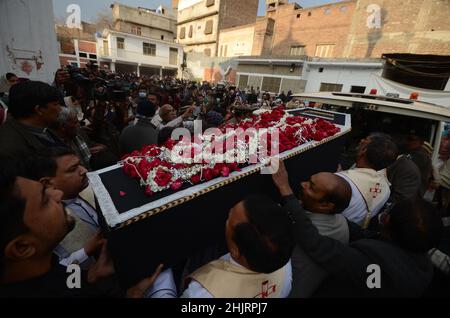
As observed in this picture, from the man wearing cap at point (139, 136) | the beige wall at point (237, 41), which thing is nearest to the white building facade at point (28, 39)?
the man wearing cap at point (139, 136)

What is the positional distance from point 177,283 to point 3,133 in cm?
223

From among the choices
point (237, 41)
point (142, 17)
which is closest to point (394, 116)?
point (237, 41)

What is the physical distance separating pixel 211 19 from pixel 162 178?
4346cm

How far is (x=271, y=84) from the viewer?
21.3 meters

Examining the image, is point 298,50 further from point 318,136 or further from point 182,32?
point 182,32

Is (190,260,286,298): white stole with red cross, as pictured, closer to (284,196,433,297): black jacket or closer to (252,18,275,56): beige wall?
(284,196,433,297): black jacket

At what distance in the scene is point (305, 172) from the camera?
3.34 m

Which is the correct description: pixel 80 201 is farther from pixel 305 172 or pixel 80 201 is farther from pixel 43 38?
pixel 43 38

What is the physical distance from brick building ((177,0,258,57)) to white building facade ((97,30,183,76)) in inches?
234

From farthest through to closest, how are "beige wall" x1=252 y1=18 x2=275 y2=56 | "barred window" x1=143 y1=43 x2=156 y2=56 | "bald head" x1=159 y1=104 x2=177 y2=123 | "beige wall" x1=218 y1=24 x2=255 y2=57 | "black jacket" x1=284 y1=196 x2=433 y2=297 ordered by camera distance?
"barred window" x1=143 y1=43 x2=156 y2=56, "beige wall" x1=218 y1=24 x2=255 y2=57, "beige wall" x1=252 y1=18 x2=275 y2=56, "bald head" x1=159 y1=104 x2=177 y2=123, "black jacket" x1=284 y1=196 x2=433 y2=297

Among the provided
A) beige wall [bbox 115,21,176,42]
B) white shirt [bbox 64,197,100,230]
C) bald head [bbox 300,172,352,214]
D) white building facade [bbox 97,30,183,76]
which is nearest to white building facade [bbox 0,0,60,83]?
white shirt [bbox 64,197,100,230]

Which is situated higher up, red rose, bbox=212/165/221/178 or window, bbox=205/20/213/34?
window, bbox=205/20/213/34

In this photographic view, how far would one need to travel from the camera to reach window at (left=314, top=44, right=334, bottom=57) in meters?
23.2

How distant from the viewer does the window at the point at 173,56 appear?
3522 cm
